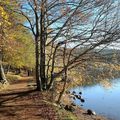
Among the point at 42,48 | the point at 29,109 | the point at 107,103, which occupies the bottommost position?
the point at 107,103

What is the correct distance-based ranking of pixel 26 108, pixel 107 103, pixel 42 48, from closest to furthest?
1. pixel 26 108
2. pixel 42 48
3. pixel 107 103

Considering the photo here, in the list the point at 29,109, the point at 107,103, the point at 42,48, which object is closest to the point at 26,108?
the point at 29,109

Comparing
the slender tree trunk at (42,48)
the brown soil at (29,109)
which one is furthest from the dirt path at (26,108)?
the slender tree trunk at (42,48)

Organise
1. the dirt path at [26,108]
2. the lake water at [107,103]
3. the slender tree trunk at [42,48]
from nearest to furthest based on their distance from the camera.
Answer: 1. the dirt path at [26,108]
2. the slender tree trunk at [42,48]
3. the lake water at [107,103]

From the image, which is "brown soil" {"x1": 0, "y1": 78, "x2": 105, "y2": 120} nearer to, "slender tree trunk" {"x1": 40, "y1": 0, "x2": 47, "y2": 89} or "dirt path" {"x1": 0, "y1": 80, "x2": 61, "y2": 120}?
"dirt path" {"x1": 0, "y1": 80, "x2": 61, "y2": 120}

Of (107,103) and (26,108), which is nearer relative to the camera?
(26,108)

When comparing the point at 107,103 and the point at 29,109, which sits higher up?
the point at 29,109

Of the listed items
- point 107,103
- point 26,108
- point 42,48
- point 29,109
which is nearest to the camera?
point 29,109

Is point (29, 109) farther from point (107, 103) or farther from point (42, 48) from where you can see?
point (107, 103)

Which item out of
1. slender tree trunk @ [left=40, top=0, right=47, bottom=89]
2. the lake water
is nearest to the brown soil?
the lake water

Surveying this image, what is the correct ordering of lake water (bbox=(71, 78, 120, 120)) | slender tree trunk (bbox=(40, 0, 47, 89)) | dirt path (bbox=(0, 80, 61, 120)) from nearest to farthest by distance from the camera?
1. dirt path (bbox=(0, 80, 61, 120))
2. slender tree trunk (bbox=(40, 0, 47, 89))
3. lake water (bbox=(71, 78, 120, 120))

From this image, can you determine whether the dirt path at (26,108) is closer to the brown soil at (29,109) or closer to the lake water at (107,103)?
the brown soil at (29,109)

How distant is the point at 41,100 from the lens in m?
21.0

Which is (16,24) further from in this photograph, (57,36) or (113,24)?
(113,24)
